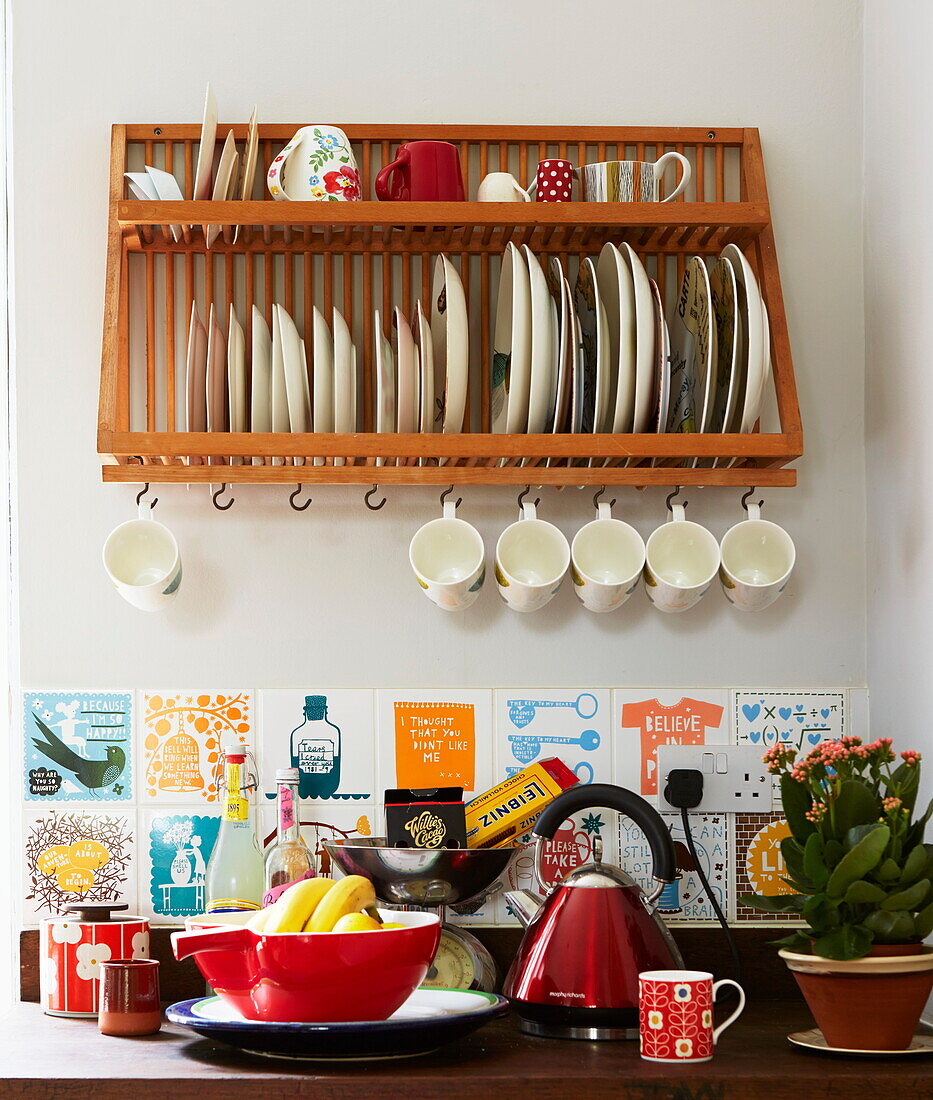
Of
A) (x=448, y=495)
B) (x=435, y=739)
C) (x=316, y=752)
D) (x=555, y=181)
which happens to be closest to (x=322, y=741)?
(x=316, y=752)

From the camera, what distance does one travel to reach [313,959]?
1280 millimetres

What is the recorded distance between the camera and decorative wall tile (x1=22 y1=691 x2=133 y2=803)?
1729mm

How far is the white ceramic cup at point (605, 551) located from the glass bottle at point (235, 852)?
0.52 meters

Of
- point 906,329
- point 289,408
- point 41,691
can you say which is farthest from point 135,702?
point 906,329

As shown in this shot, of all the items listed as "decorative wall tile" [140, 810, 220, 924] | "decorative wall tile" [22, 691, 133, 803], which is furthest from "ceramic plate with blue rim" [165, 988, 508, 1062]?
"decorative wall tile" [22, 691, 133, 803]

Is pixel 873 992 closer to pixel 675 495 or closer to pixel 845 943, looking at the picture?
pixel 845 943

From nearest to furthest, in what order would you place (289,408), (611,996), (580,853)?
(611,996) → (289,408) → (580,853)

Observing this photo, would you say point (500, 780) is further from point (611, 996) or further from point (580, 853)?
point (611, 996)

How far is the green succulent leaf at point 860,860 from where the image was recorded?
1.27 metres

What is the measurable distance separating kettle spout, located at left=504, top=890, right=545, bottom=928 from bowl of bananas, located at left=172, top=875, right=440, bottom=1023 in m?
0.23

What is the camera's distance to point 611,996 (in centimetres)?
143

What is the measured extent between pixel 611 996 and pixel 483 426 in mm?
758

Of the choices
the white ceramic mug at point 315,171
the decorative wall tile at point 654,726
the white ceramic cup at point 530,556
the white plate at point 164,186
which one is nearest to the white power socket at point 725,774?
the decorative wall tile at point 654,726

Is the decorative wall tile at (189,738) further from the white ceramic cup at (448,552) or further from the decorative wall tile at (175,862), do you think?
the white ceramic cup at (448,552)
